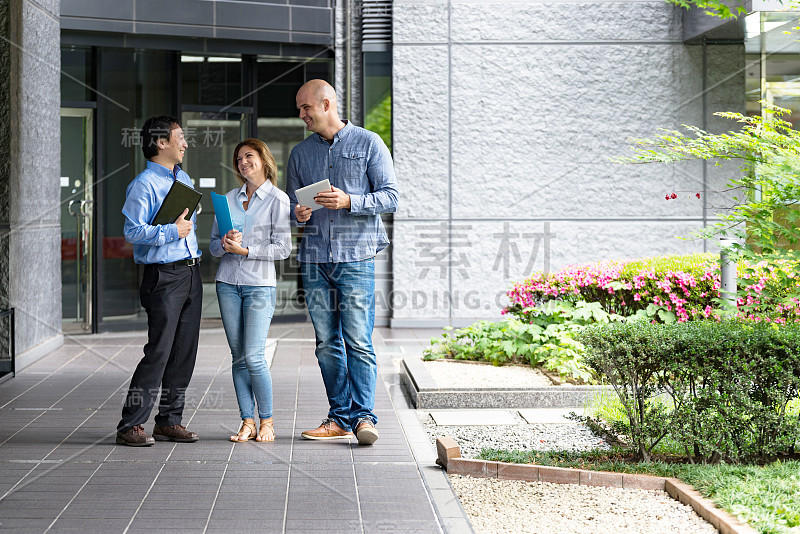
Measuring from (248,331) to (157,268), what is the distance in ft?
2.24

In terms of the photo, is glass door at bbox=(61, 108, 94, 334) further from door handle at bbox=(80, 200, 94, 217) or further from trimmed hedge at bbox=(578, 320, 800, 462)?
trimmed hedge at bbox=(578, 320, 800, 462)

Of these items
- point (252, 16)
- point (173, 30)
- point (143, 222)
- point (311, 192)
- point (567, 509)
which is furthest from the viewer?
point (252, 16)

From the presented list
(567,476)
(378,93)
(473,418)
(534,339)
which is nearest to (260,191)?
(473,418)

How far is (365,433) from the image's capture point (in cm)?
569

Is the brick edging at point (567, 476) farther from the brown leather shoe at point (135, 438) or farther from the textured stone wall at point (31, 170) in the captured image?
the textured stone wall at point (31, 170)

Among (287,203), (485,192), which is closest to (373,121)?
(485,192)

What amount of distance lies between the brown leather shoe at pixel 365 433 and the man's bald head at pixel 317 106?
184 centimetres

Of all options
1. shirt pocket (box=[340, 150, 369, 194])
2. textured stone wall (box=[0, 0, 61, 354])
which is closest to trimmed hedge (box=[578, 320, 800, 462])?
shirt pocket (box=[340, 150, 369, 194])

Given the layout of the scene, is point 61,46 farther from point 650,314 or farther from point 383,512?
point 383,512

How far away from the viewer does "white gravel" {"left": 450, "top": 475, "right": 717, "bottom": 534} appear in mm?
4289

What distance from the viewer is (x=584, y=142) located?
12156 mm

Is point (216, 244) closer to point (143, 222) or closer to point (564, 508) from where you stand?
point (143, 222)

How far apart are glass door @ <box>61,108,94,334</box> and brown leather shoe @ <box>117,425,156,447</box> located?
6.11 m

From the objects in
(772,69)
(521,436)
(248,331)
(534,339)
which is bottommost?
(521,436)
